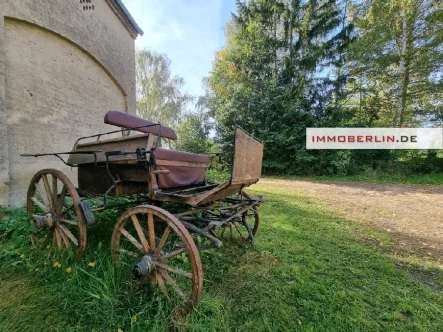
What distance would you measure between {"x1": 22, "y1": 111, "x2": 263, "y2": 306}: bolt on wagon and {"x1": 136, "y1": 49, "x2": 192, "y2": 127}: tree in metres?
16.2

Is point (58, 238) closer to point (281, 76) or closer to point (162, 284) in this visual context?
point (162, 284)

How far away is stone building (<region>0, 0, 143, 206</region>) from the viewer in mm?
3385

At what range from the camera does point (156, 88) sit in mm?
18500

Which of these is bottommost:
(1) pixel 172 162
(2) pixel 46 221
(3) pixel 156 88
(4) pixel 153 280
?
(4) pixel 153 280

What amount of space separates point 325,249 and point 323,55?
515 inches

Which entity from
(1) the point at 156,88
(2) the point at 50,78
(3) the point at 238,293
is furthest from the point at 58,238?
(1) the point at 156,88

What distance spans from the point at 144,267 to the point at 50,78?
441cm

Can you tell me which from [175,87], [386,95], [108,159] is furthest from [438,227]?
[175,87]

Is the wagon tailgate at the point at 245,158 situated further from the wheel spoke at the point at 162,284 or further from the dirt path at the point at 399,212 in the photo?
the dirt path at the point at 399,212

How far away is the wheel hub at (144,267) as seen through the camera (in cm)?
161

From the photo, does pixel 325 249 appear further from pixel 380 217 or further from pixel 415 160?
pixel 415 160

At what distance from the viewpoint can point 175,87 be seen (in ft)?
63.8

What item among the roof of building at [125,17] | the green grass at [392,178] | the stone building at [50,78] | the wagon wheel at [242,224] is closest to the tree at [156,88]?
the roof of building at [125,17]

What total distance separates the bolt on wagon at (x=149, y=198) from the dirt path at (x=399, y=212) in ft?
9.55
